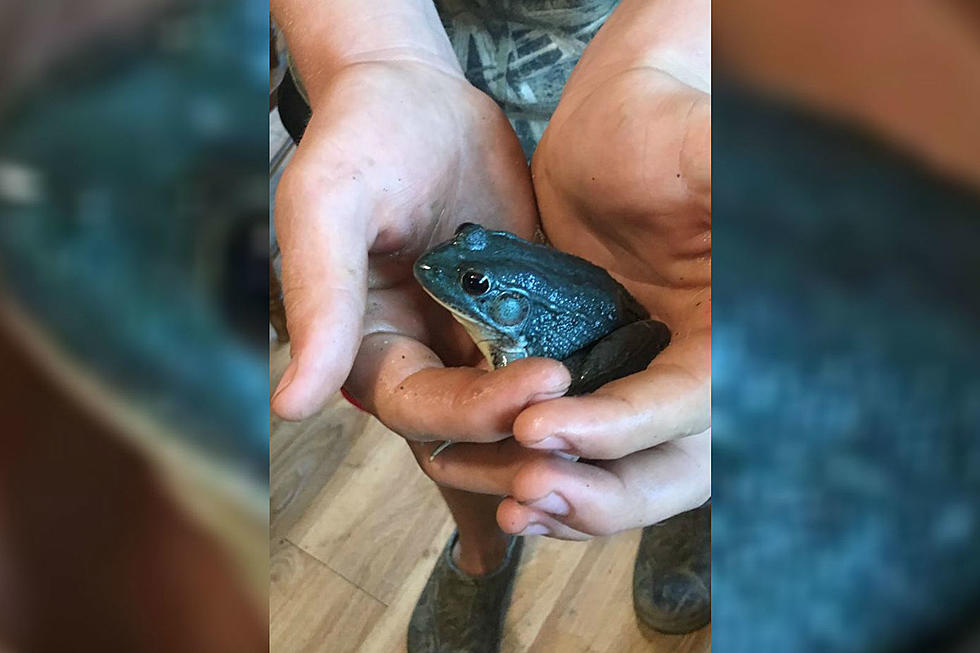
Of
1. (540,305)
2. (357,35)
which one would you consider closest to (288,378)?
(540,305)

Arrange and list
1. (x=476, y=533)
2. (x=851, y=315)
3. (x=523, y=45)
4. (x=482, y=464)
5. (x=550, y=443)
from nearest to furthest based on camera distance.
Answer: (x=851, y=315), (x=550, y=443), (x=482, y=464), (x=523, y=45), (x=476, y=533)

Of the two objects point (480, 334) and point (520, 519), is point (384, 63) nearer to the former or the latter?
point (480, 334)

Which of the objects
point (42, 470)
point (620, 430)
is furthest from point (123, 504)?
point (620, 430)

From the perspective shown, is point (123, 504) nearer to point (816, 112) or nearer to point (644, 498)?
point (816, 112)

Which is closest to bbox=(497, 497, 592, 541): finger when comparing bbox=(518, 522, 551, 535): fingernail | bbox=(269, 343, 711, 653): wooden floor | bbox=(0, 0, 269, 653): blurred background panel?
bbox=(518, 522, 551, 535): fingernail

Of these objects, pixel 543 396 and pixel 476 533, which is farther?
pixel 476 533

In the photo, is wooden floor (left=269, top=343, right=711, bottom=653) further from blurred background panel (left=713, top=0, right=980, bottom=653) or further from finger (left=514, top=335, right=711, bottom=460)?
→ blurred background panel (left=713, top=0, right=980, bottom=653)
